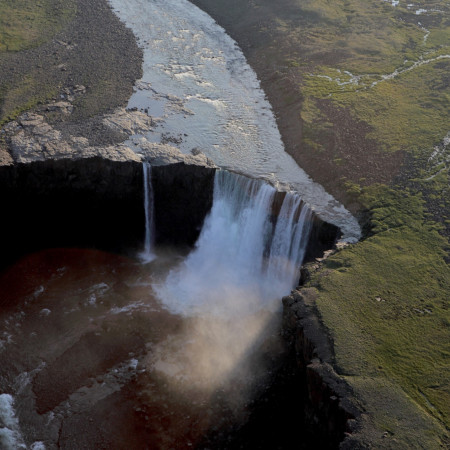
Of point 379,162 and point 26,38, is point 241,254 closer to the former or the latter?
point 379,162

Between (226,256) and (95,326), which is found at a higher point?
(226,256)

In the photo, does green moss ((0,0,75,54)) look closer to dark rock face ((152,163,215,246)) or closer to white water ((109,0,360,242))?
white water ((109,0,360,242))

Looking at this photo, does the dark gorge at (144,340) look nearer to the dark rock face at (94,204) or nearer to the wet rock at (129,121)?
the dark rock face at (94,204)

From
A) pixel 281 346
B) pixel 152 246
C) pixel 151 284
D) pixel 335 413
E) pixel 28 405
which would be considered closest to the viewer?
pixel 335 413

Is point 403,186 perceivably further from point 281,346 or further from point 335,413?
point 335,413

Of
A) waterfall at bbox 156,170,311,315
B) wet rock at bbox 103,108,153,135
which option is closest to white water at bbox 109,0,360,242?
wet rock at bbox 103,108,153,135

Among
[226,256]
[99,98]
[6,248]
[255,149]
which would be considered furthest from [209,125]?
[6,248]
